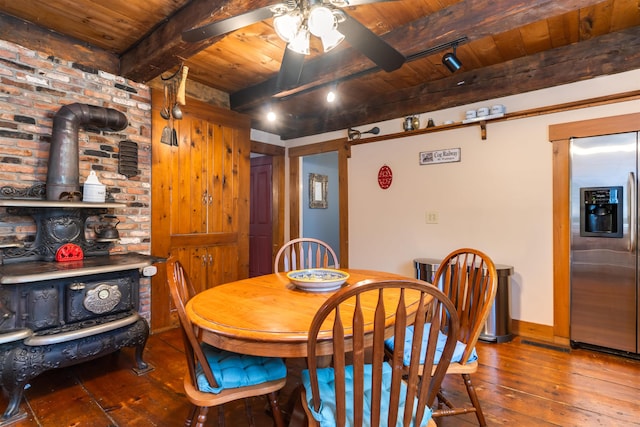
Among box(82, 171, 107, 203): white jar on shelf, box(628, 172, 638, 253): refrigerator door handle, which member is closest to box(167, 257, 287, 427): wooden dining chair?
box(82, 171, 107, 203): white jar on shelf

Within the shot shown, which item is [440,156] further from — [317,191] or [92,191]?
[92,191]

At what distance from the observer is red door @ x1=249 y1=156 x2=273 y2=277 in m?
5.14

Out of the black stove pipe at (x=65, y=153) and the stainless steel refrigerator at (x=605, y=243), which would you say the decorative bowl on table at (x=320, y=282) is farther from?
the stainless steel refrigerator at (x=605, y=243)

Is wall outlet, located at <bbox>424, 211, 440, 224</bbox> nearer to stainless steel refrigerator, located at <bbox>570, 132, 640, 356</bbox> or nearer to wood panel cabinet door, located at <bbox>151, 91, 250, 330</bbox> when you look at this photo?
stainless steel refrigerator, located at <bbox>570, 132, 640, 356</bbox>

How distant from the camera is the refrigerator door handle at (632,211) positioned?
2516mm

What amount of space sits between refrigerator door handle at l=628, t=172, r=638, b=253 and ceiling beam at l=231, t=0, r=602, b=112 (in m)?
1.43

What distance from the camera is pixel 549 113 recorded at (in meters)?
2.93

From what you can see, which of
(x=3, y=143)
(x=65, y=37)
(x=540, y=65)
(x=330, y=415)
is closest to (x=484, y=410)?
(x=330, y=415)

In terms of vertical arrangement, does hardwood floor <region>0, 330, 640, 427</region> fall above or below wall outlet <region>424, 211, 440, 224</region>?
below

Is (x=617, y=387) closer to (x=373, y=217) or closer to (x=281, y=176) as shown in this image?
(x=373, y=217)

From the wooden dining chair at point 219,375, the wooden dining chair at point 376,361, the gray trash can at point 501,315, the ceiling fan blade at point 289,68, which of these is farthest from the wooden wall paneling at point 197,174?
the gray trash can at point 501,315

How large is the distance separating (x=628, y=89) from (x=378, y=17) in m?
A: 2.04

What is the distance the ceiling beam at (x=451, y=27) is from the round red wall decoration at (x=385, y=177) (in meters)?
1.38

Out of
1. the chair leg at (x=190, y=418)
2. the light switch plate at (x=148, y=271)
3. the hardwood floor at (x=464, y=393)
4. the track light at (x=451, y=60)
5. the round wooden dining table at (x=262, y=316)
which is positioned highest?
the track light at (x=451, y=60)
